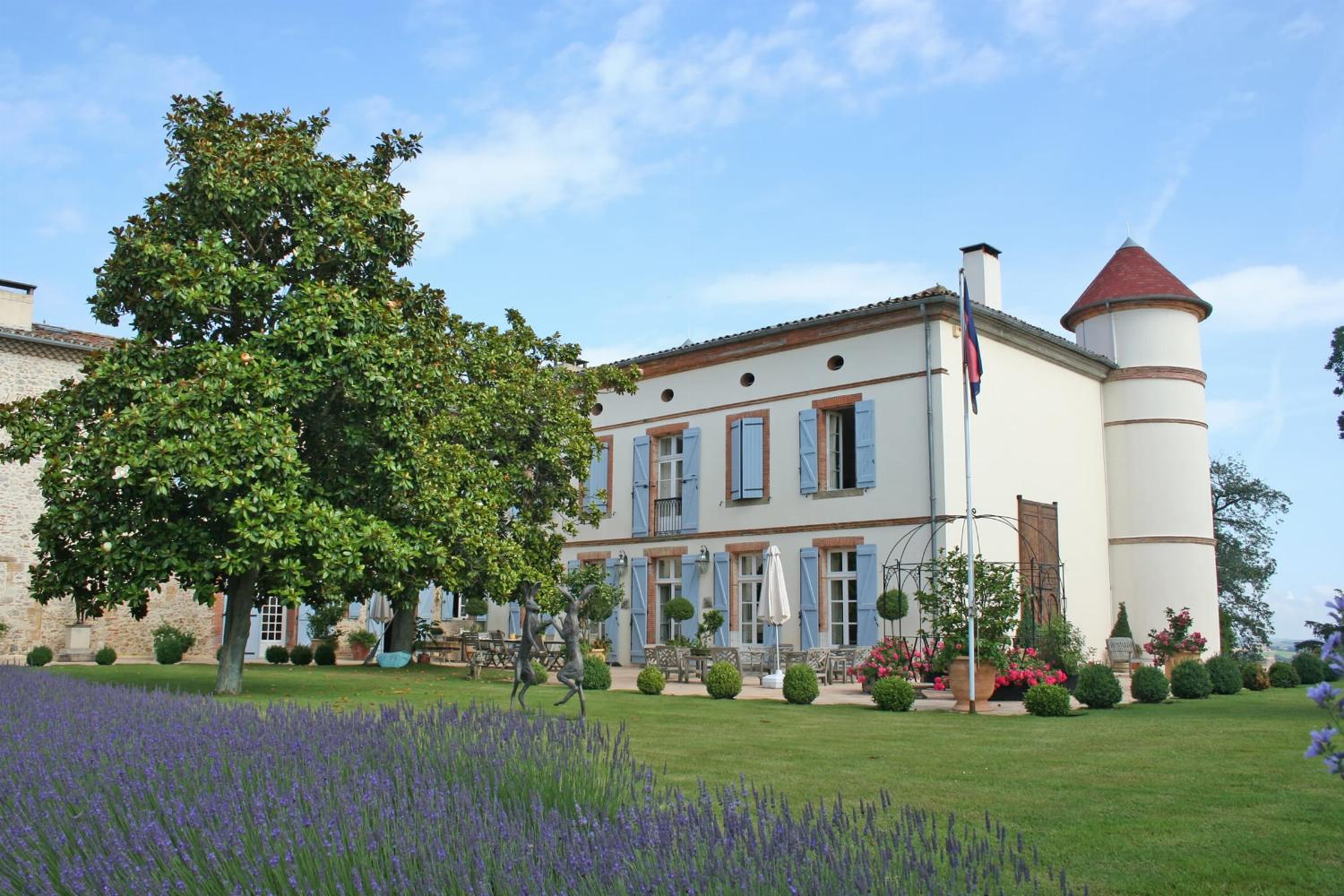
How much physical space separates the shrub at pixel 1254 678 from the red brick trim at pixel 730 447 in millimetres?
8822

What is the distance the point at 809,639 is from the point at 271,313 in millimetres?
11174

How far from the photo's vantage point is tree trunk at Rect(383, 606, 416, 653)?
23.0m

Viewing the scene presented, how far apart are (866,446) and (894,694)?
7354 millimetres

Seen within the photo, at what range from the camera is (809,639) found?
65.9ft

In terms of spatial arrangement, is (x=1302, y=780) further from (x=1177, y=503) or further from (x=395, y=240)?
(x=1177, y=503)

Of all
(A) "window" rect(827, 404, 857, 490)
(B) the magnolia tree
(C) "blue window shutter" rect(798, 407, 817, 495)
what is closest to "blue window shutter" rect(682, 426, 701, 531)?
(C) "blue window shutter" rect(798, 407, 817, 495)

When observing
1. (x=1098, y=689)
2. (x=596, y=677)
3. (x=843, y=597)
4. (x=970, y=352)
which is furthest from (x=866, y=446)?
(x=1098, y=689)

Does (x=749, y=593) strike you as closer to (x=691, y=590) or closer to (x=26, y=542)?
(x=691, y=590)

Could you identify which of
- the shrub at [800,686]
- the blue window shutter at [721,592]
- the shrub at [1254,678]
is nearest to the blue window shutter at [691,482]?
the blue window shutter at [721,592]

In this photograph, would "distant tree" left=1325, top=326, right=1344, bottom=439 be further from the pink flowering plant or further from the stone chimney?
the stone chimney

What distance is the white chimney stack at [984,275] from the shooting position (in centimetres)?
2128

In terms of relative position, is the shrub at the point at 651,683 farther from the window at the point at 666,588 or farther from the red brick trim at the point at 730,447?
the window at the point at 666,588

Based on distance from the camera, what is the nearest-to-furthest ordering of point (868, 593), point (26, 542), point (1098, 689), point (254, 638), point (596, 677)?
point (1098, 689)
point (596, 677)
point (868, 593)
point (26, 542)
point (254, 638)

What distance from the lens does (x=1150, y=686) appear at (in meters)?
14.8
